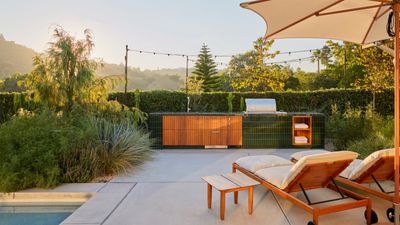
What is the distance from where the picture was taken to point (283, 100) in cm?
1180

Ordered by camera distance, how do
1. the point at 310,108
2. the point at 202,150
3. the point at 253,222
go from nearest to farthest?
the point at 253,222, the point at 202,150, the point at 310,108

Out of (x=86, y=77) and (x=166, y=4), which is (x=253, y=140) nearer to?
(x=86, y=77)

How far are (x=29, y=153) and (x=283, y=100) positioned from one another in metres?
9.55

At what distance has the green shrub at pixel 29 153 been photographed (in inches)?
172

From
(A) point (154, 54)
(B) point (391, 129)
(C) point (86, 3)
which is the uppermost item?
(C) point (86, 3)

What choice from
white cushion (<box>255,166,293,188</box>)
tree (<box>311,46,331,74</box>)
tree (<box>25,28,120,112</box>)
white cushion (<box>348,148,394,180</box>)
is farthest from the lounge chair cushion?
tree (<box>311,46,331,74</box>)

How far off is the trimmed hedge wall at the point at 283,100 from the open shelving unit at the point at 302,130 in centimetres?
322

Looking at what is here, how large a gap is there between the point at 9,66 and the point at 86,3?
27361 mm

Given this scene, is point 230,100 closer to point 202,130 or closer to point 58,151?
point 202,130

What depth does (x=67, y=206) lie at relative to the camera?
4156 mm

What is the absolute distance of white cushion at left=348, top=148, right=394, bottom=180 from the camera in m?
3.31

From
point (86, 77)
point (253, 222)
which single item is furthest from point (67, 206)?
point (86, 77)

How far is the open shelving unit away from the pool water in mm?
5641

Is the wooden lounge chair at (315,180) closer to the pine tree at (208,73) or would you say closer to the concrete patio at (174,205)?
the concrete patio at (174,205)
